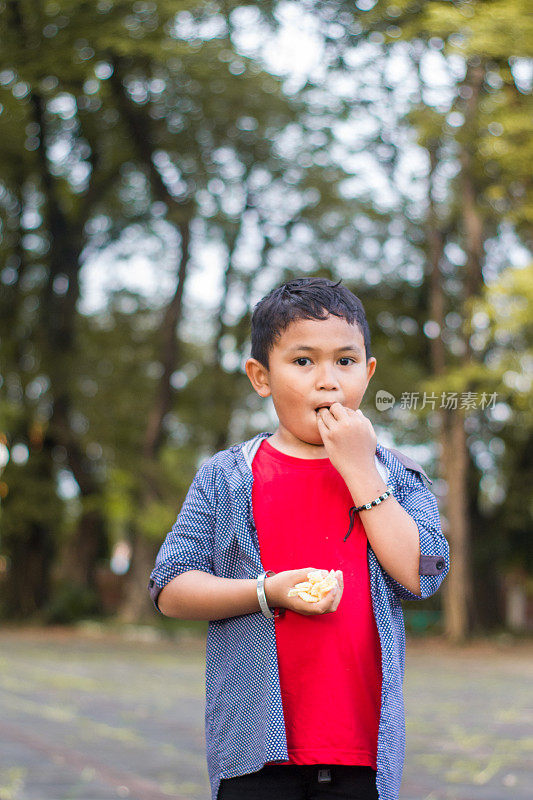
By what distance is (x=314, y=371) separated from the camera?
6.61ft

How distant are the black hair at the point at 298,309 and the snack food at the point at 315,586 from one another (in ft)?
1.59

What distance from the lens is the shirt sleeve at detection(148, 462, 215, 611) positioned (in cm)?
201

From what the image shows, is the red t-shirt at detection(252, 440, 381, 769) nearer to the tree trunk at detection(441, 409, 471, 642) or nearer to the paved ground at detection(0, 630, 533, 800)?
the paved ground at detection(0, 630, 533, 800)

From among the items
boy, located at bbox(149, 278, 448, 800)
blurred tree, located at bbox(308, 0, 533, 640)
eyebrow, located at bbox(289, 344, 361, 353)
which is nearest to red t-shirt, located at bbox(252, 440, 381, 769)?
boy, located at bbox(149, 278, 448, 800)

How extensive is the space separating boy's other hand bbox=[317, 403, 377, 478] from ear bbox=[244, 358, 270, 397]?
0.22 meters

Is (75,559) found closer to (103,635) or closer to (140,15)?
(103,635)

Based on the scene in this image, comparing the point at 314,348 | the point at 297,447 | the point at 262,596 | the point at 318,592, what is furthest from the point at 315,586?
the point at 314,348

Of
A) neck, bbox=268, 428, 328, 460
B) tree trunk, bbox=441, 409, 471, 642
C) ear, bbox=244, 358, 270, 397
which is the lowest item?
tree trunk, bbox=441, 409, 471, 642

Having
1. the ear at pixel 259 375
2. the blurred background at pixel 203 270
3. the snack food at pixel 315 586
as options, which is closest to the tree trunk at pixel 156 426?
the blurred background at pixel 203 270

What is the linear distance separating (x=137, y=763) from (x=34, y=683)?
5.26m

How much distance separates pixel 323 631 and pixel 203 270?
73.4 ft

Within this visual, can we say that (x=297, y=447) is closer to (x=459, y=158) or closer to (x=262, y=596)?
(x=262, y=596)

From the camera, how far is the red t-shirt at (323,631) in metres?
1.93

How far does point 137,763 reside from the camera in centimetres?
589
